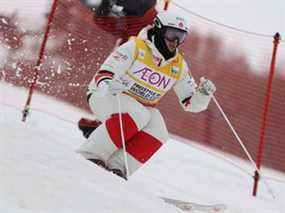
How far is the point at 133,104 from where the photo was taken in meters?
5.02

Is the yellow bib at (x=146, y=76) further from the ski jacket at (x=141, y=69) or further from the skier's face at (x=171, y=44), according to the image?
the skier's face at (x=171, y=44)

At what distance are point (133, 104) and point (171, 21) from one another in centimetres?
77

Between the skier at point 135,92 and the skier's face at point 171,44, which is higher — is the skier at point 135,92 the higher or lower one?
the lower one

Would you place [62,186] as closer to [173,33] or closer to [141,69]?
[141,69]

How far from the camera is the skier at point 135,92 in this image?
4929 mm

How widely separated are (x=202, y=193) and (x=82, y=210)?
397cm

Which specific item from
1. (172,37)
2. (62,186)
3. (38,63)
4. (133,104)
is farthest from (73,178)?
(38,63)

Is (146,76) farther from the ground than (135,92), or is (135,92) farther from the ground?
(146,76)

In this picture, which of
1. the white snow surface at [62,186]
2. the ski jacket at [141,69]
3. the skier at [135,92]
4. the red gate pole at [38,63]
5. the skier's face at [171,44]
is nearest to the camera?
the white snow surface at [62,186]

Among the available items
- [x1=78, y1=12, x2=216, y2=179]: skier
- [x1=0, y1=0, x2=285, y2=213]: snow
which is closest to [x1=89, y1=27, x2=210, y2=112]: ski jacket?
[x1=78, y1=12, x2=216, y2=179]: skier

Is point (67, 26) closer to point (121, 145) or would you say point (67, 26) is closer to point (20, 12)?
point (20, 12)

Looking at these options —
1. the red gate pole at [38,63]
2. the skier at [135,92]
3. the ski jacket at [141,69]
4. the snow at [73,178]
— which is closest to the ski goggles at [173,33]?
the skier at [135,92]

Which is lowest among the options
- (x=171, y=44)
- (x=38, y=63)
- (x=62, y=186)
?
(x=38, y=63)

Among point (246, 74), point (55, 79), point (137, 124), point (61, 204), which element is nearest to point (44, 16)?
point (55, 79)
